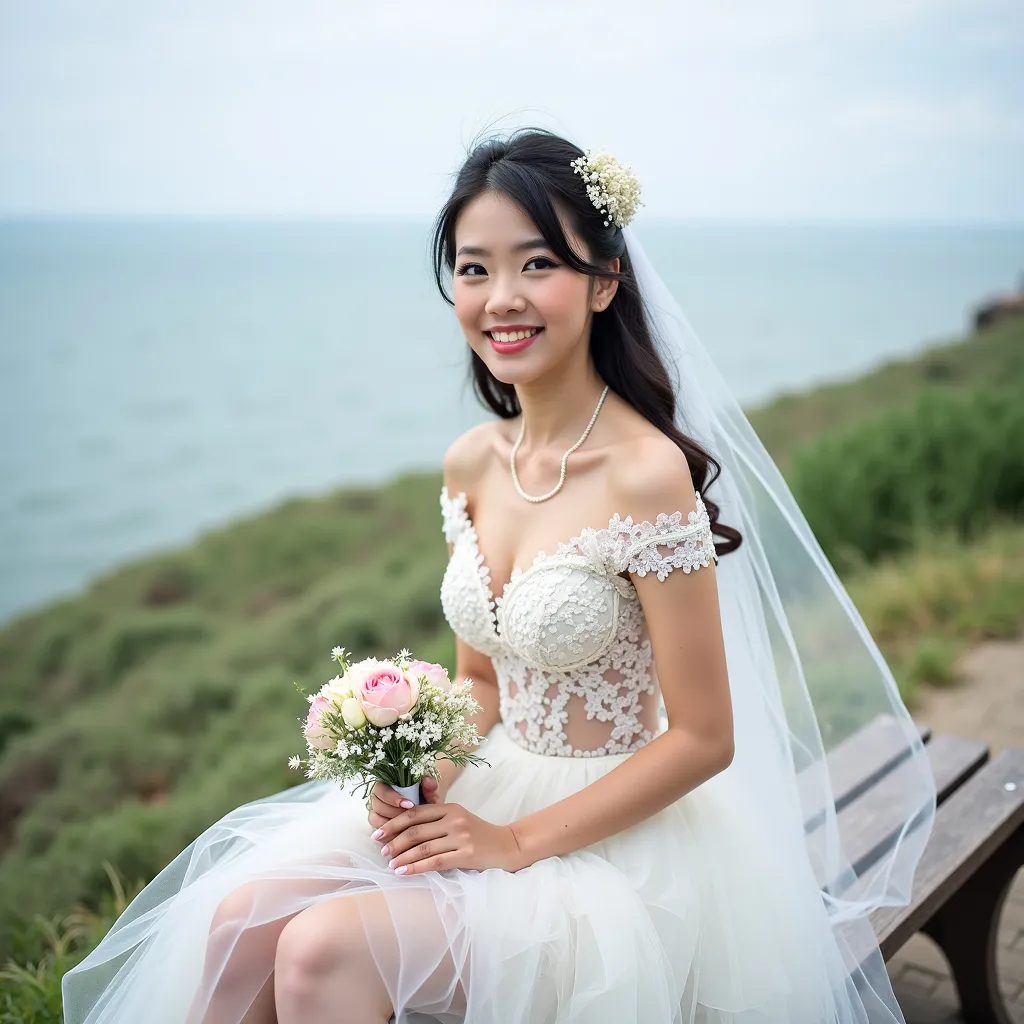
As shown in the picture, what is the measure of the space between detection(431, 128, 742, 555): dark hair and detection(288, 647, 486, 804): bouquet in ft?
2.85

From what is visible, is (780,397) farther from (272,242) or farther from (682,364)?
(682,364)

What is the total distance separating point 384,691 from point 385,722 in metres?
0.06

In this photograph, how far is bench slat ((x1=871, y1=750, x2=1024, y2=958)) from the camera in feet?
8.12

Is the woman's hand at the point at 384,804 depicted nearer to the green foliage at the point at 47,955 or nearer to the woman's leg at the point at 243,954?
the woman's leg at the point at 243,954

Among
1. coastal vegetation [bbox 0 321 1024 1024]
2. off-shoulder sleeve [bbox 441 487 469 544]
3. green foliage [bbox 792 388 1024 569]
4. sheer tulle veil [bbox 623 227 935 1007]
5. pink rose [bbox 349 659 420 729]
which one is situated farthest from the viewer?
green foliage [bbox 792 388 1024 569]

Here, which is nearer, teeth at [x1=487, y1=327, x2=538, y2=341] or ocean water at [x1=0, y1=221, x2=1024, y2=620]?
teeth at [x1=487, y1=327, x2=538, y2=341]

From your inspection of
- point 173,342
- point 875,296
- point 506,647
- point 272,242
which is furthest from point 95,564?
point 875,296

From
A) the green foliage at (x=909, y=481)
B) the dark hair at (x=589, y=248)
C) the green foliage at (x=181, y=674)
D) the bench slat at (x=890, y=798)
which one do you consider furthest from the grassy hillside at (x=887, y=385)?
the dark hair at (x=589, y=248)

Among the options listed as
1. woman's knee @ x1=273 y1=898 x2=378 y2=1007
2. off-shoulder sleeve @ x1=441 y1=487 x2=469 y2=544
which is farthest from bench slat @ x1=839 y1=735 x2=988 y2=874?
woman's knee @ x1=273 y1=898 x2=378 y2=1007

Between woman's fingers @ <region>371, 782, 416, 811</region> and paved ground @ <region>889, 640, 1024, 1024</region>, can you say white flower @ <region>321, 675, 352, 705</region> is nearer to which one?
woman's fingers @ <region>371, 782, 416, 811</region>

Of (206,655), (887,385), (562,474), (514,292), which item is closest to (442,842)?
(562,474)

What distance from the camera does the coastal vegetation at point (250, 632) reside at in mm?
4141

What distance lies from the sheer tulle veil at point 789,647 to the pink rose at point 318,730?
109 centimetres

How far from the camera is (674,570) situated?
7.10 feet
